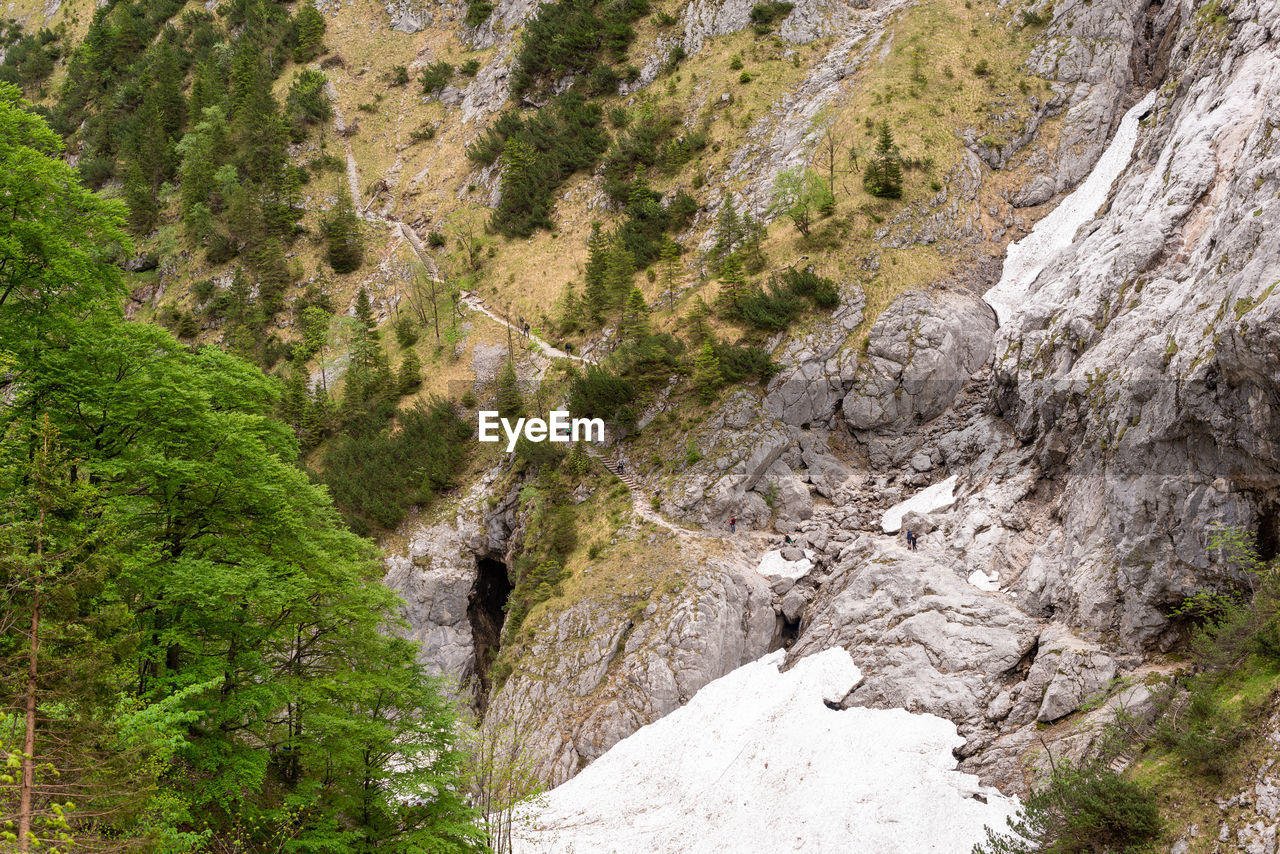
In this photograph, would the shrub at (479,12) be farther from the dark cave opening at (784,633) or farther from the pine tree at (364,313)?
the dark cave opening at (784,633)

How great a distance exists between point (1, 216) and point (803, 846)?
73.0 feet

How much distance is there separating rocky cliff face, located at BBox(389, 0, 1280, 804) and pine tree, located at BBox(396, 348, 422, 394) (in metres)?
Answer: 11.5

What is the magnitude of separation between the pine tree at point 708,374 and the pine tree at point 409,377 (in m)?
19.0

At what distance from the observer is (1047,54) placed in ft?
150

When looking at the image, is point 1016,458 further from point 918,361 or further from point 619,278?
point 619,278

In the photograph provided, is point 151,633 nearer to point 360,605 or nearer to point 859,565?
point 360,605

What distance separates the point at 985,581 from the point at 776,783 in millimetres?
9285

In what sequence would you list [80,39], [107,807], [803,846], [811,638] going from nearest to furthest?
1. [107,807]
2. [803,846]
3. [811,638]
4. [80,39]

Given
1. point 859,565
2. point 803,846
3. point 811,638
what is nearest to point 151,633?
point 803,846

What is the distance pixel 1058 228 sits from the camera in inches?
1490

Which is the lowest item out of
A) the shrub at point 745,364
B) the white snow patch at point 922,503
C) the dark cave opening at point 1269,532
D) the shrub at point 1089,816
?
the shrub at point 1089,816

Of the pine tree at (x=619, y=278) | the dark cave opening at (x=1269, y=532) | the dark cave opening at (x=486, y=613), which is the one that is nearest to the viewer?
the dark cave opening at (x=1269, y=532)

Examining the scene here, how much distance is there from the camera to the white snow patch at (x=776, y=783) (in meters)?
18.5

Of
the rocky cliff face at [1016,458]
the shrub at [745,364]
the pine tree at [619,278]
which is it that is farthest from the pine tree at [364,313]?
the shrub at [745,364]
